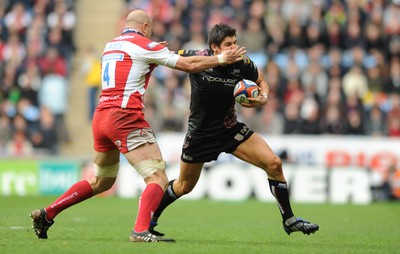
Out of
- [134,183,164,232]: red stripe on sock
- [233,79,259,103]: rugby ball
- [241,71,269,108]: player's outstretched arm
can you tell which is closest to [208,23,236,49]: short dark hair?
[233,79,259,103]: rugby ball

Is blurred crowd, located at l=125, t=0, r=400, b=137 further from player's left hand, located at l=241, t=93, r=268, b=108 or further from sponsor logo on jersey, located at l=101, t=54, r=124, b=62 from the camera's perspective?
sponsor logo on jersey, located at l=101, t=54, r=124, b=62

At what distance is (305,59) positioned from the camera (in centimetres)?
2330

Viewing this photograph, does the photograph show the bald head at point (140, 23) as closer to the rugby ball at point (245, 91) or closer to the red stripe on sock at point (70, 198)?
the rugby ball at point (245, 91)

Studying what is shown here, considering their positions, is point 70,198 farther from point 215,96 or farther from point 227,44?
point 227,44

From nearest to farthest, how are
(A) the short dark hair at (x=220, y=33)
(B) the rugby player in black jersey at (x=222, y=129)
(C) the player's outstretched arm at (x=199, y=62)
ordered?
(C) the player's outstretched arm at (x=199, y=62), (A) the short dark hair at (x=220, y=33), (B) the rugby player in black jersey at (x=222, y=129)

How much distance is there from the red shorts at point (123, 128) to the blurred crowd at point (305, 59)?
12051 millimetres

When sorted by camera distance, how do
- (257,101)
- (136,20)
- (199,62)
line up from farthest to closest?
(257,101)
(136,20)
(199,62)

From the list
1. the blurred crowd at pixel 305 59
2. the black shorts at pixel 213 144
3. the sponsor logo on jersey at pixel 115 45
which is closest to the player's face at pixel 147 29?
the sponsor logo on jersey at pixel 115 45

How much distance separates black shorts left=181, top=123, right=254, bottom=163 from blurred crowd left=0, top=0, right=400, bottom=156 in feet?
34.3

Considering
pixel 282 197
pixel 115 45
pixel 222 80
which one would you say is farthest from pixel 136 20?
pixel 282 197

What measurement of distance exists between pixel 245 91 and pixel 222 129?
2.47 ft

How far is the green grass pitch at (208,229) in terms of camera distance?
8820 millimetres

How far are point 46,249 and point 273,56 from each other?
15.5 m

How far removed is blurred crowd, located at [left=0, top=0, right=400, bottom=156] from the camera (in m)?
21.4
